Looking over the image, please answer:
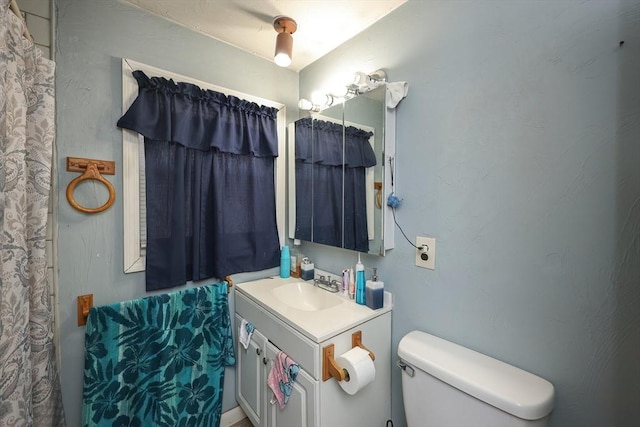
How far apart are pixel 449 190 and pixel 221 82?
4.64 ft

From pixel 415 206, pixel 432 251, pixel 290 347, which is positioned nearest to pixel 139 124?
pixel 290 347

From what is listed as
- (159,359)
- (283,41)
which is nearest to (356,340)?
(159,359)

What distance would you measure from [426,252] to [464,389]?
1.68ft

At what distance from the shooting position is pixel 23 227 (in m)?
0.85

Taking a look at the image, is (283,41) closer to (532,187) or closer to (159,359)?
(532,187)

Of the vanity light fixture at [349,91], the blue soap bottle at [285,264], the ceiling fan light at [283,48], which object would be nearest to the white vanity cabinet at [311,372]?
the blue soap bottle at [285,264]

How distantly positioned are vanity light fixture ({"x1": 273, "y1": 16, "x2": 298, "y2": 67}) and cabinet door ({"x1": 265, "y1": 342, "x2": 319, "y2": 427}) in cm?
145

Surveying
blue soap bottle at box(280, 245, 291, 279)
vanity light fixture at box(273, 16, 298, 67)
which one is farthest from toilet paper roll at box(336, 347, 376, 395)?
vanity light fixture at box(273, 16, 298, 67)

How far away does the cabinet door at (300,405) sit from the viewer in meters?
1.04

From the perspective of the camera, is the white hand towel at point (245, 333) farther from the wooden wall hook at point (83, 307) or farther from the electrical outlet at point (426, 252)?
the electrical outlet at point (426, 252)

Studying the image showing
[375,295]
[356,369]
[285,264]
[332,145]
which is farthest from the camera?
[285,264]

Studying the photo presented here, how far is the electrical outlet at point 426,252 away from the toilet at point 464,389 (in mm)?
308

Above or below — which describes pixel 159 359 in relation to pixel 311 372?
below

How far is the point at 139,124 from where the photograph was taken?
1262mm
